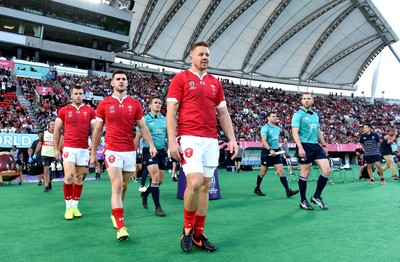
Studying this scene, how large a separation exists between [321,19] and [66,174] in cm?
4368

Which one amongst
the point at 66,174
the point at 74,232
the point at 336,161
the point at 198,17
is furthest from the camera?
the point at 198,17

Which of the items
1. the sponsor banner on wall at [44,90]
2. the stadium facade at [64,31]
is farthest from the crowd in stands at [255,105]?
the stadium facade at [64,31]

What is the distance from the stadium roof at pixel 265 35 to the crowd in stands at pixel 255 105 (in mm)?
3435

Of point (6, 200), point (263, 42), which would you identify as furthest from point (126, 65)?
point (6, 200)

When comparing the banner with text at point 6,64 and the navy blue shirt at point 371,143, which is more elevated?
the banner with text at point 6,64

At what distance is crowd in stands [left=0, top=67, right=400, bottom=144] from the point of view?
27500 mm

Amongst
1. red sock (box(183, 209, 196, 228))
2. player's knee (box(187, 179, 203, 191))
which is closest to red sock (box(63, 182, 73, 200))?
red sock (box(183, 209, 196, 228))

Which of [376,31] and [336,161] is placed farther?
[376,31]

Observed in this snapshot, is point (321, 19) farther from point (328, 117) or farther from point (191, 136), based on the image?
point (191, 136)

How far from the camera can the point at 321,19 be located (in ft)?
139

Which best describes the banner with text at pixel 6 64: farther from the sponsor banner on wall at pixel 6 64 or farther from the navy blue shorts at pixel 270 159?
the navy blue shorts at pixel 270 159

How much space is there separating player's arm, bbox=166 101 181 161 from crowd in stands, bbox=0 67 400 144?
20.4 meters

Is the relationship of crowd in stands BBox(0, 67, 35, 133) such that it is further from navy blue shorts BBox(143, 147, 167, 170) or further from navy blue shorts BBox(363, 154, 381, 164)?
navy blue shorts BBox(363, 154, 381, 164)

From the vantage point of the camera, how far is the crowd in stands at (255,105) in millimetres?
27500
